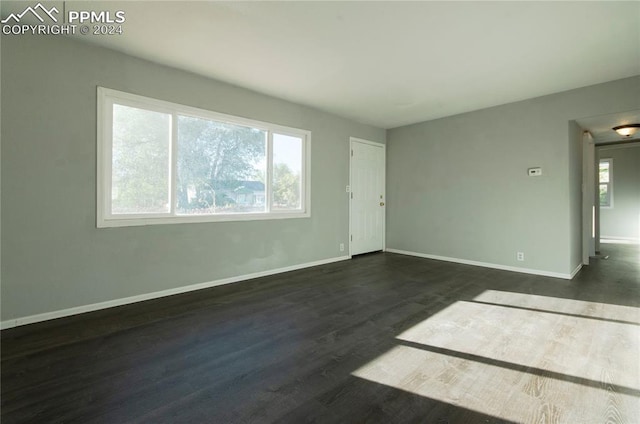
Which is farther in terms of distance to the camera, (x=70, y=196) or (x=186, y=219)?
(x=186, y=219)

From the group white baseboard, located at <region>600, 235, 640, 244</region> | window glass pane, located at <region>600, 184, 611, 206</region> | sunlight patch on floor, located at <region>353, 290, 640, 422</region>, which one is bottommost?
sunlight patch on floor, located at <region>353, 290, 640, 422</region>

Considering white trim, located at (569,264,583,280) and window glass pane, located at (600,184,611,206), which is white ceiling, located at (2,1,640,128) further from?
window glass pane, located at (600,184,611,206)

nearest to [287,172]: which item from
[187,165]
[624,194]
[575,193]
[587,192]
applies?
[187,165]

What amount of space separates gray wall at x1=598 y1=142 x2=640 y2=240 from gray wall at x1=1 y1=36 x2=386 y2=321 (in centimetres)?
1023

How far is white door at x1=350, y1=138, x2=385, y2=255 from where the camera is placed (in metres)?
5.54

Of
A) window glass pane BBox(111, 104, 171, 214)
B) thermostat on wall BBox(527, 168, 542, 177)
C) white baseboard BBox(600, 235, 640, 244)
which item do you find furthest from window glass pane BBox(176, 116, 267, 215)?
white baseboard BBox(600, 235, 640, 244)

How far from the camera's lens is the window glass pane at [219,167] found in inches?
135

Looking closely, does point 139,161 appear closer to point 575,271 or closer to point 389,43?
point 389,43

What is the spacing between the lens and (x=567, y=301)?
311 cm

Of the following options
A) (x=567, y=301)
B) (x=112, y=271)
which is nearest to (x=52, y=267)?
(x=112, y=271)

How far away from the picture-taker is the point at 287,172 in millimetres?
4508

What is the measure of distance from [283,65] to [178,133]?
57.2 inches

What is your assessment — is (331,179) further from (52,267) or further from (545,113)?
(52,267)

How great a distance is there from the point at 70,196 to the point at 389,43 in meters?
3.37
